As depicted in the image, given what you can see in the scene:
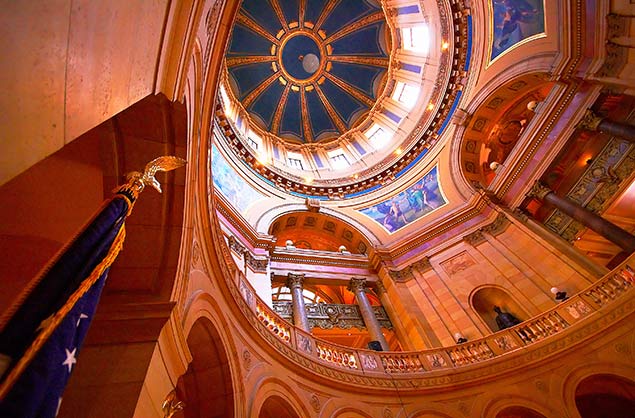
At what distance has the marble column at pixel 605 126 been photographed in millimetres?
10250

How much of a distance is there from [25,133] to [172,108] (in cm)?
309

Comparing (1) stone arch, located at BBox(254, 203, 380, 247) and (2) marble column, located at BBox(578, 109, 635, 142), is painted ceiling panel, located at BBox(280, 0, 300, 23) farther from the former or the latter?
(2) marble column, located at BBox(578, 109, 635, 142)

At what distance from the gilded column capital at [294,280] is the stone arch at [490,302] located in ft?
20.5

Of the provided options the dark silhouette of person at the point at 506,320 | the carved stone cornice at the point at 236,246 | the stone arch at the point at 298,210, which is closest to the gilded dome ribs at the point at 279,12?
the stone arch at the point at 298,210

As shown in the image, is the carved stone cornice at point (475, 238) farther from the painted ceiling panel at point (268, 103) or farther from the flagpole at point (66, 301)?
the painted ceiling panel at point (268, 103)

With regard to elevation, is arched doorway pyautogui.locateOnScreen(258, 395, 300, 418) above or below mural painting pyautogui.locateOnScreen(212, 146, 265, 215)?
below

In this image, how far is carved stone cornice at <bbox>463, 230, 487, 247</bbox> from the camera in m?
13.3

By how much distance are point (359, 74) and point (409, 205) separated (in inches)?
527

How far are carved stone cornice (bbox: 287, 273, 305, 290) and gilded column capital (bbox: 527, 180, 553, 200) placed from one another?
9695 mm

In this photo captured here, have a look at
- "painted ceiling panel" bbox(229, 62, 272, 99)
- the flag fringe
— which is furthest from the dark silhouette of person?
"painted ceiling panel" bbox(229, 62, 272, 99)

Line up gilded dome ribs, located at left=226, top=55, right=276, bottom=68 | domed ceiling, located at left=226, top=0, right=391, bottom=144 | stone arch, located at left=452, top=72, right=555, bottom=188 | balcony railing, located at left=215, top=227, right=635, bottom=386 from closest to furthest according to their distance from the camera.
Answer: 1. balcony railing, located at left=215, top=227, right=635, bottom=386
2. stone arch, located at left=452, top=72, right=555, bottom=188
3. gilded dome ribs, located at left=226, top=55, right=276, bottom=68
4. domed ceiling, located at left=226, top=0, right=391, bottom=144

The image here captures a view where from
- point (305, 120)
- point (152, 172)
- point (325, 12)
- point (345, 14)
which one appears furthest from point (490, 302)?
point (325, 12)

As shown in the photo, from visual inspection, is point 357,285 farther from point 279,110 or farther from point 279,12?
point 279,12

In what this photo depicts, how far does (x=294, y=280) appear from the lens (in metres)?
13.0
